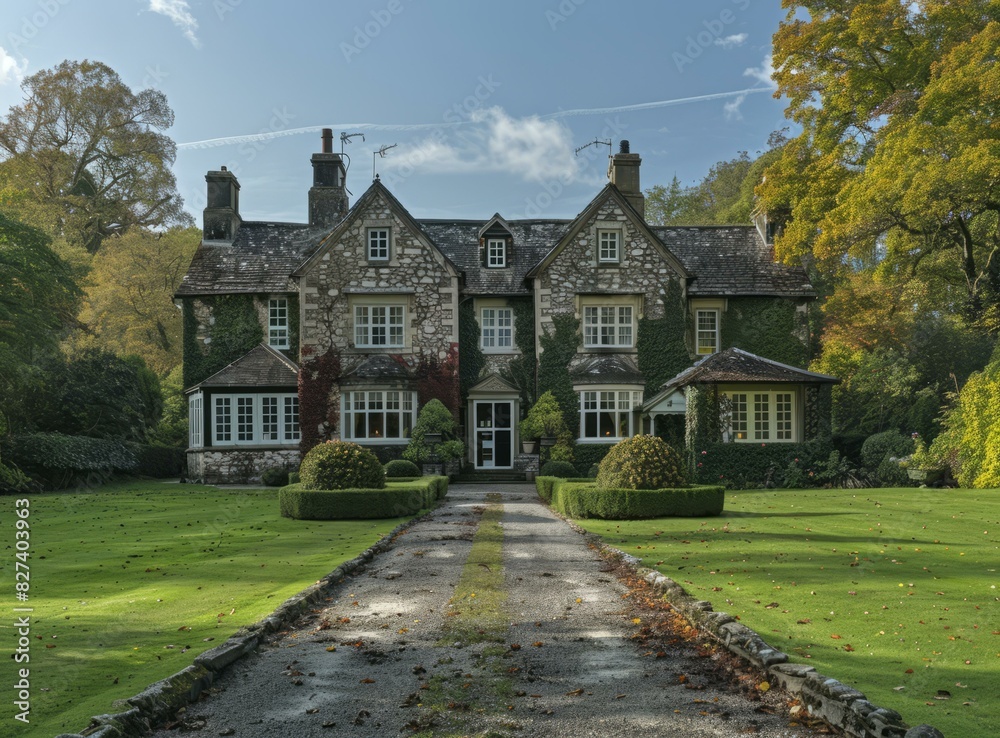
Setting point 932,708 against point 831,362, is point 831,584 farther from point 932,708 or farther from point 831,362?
point 831,362

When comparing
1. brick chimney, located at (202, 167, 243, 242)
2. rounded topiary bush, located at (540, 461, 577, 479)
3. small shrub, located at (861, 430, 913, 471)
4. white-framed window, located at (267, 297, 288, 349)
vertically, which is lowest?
rounded topiary bush, located at (540, 461, 577, 479)

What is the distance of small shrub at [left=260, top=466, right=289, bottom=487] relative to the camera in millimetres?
31516

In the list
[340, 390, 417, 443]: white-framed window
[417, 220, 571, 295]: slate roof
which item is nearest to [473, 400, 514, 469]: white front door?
[340, 390, 417, 443]: white-framed window

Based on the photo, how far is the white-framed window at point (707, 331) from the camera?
3397cm

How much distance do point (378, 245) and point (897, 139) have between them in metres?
17.6

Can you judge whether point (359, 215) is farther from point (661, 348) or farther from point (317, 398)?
point (661, 348)

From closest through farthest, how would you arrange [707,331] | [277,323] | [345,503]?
[345,503] < [707,331] < [277,323]

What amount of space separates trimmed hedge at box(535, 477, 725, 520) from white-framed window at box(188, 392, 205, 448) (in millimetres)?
18715

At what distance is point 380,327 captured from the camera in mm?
32781

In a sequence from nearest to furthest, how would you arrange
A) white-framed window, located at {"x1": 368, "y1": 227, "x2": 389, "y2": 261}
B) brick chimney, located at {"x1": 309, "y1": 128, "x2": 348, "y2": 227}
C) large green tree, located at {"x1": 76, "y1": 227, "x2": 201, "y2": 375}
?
white-framed window, located at {"x1": 368, "y1": 227, "x2": 389, "y2": 261} < brick chimney, located at {"x1": 309, "y1": 128, "x2": 348, "y2": 227} < large green tree, located at {"x1": 76, "y1": 227, "x2": 201, "y2": 375}

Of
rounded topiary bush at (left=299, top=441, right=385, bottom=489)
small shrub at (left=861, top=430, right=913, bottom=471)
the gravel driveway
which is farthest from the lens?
small shrub at (left=861, top=430, right=913, bottom=471)

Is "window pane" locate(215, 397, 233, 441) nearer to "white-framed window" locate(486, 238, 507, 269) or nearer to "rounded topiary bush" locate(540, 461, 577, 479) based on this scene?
"white-framed window" locate(486, 238, 507, 269)

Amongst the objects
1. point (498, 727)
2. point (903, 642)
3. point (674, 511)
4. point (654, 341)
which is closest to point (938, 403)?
point (654, 341)

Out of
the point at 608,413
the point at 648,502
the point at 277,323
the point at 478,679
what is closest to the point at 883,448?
the point at 608,413
